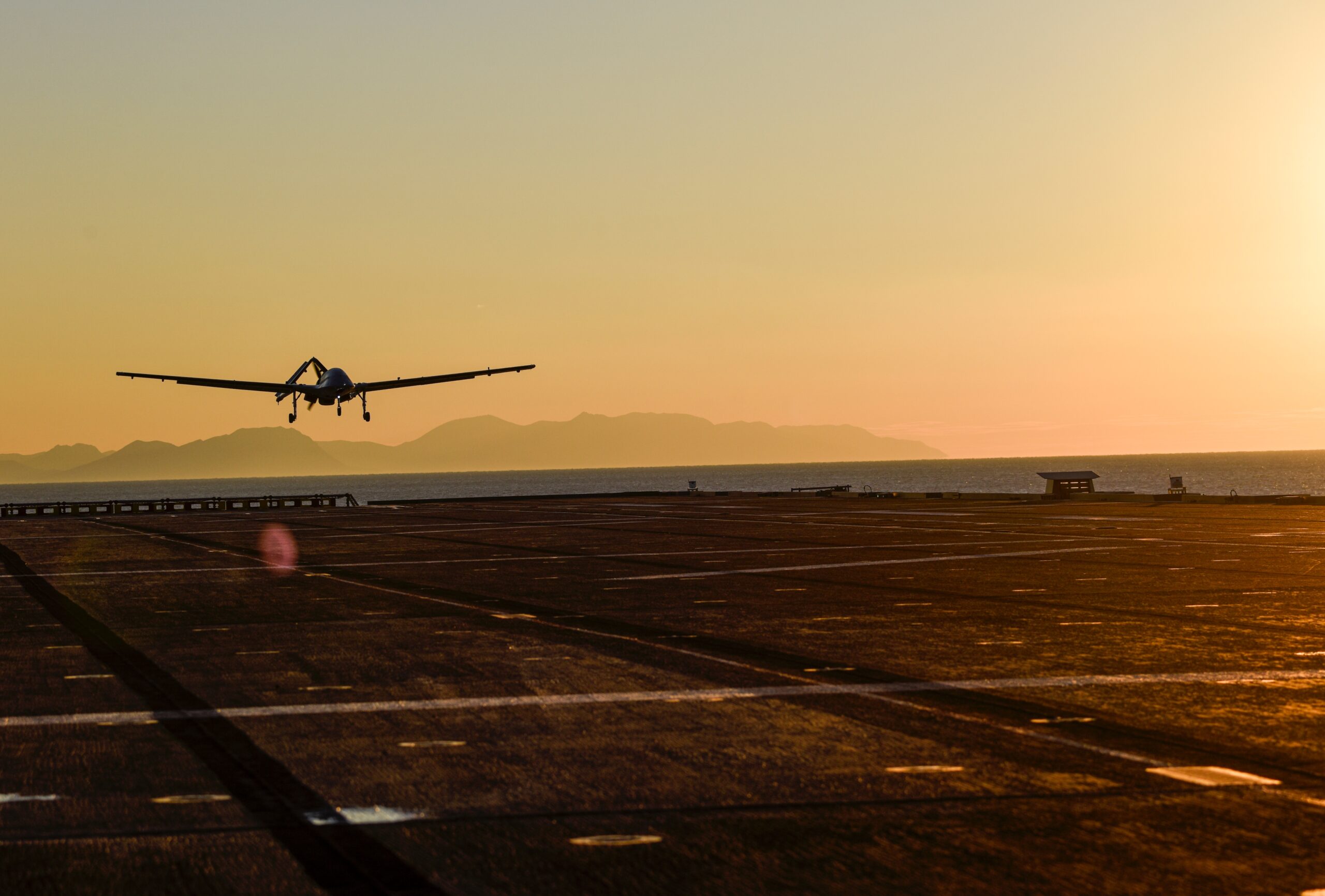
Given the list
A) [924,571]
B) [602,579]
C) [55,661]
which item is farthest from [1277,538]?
[55,661]

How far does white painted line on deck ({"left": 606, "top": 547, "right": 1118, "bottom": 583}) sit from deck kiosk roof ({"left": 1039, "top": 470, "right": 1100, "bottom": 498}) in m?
38.3

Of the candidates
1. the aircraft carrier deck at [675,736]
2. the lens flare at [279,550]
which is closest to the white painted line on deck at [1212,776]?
the aircraft carrier deck at [675,736]

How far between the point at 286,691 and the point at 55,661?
180 inches

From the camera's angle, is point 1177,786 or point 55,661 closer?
point 1177,786

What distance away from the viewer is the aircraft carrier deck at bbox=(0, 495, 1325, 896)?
23.2 feet

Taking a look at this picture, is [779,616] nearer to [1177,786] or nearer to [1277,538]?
[1177,786]

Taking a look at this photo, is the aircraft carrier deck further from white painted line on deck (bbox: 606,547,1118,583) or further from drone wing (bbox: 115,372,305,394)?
drone wing (bbox: 115,372,305,394)

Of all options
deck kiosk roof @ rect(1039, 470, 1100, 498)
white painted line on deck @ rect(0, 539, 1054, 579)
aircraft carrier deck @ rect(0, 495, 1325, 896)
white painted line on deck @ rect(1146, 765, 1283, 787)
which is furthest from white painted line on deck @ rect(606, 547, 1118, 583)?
deck kiosk roof @ rect(1039, 470, 1100, 498)

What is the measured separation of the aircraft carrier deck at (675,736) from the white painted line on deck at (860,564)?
1192 millimetres

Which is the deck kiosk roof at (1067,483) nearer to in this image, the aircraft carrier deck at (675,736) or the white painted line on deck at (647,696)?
the aircraft carrier deck at (675,736)

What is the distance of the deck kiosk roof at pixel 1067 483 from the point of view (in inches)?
2793

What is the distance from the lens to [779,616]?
19.9m

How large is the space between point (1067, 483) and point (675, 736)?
217 feet

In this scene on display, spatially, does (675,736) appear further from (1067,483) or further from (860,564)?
(1067,483)
